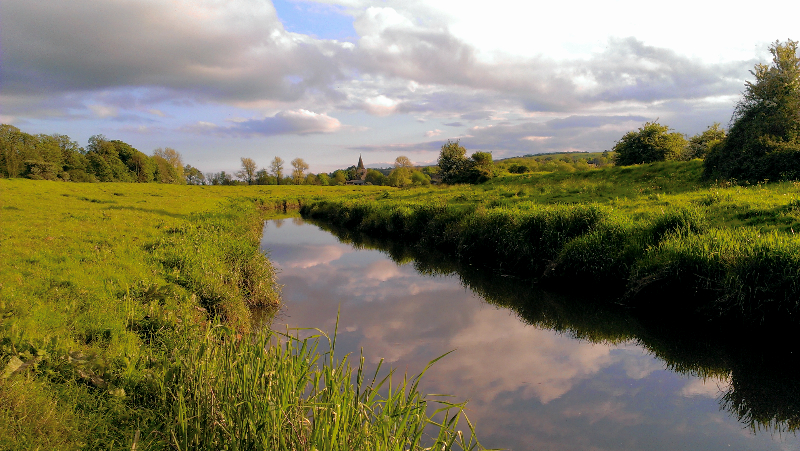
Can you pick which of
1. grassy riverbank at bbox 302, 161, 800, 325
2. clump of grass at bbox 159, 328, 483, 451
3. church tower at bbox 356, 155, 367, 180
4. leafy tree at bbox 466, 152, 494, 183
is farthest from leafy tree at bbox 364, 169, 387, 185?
clump of grass at bbox 159, 328, 483, 451

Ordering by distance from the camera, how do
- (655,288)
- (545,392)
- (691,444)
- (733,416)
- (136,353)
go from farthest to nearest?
(655,288) < (545,392) < (733,416) < (691,444) < (136,353)

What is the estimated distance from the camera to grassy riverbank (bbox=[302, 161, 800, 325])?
760cm

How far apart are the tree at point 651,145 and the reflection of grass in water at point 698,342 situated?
23.0 metres

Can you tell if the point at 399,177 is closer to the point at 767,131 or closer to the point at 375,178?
the point at 375,178

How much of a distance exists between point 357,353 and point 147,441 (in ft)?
16.1

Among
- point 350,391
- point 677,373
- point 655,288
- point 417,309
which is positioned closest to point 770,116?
point 655,288

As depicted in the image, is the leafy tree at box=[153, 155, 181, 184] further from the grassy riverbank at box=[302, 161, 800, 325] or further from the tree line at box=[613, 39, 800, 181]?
the tree line at box=[613, 39, 800, 181]

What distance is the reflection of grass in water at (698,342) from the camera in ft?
19.9

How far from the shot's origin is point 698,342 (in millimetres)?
7895

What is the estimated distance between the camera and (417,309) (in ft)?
36.7

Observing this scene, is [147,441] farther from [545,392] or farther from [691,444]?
[691,444]

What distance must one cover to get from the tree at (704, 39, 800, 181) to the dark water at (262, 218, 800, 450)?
451 inches

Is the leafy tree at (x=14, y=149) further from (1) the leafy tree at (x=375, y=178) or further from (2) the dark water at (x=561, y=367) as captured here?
(1) the leafy tree at (x=375, y=178)

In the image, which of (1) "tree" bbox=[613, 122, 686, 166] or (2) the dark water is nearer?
(2) the dark water
